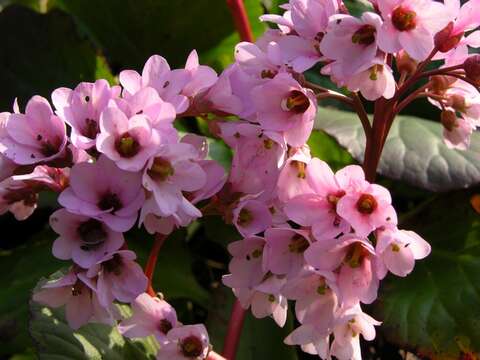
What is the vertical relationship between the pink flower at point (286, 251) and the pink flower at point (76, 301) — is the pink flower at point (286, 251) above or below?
below

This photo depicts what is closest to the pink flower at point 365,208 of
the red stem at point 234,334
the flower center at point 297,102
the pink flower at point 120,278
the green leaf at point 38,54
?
the flower center at point 297,102

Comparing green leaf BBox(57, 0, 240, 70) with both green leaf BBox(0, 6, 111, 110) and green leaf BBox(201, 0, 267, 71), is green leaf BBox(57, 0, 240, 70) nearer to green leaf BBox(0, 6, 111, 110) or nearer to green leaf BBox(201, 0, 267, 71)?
green leaf BBox(201, 0, 267, 71)

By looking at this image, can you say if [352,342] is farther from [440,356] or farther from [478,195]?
[478,195]

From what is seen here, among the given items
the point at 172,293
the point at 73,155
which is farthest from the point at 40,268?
the point at 73,155

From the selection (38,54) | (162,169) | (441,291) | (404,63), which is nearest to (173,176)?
(162,169)

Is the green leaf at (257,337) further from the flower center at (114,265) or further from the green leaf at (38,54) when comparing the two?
the green leaf at (38,54)

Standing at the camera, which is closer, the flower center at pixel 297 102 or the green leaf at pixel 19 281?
the flower center at pixel 297 102

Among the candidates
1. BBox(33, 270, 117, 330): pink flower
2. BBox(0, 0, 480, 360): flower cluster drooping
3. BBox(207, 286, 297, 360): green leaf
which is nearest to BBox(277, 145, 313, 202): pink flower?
BBox(0, 0, 480, 360): flower cluster drooping
